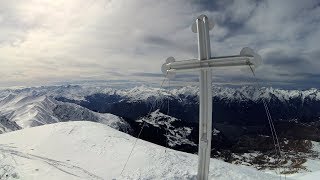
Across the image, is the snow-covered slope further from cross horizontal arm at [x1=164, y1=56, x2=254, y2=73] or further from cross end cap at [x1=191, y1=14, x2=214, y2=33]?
cross end cap at [x1=191, y1=14, x2=214, y2=33]

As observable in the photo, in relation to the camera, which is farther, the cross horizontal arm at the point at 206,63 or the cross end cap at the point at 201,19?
the cross end cap at the point at 201,19

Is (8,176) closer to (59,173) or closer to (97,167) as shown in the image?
(59,173)

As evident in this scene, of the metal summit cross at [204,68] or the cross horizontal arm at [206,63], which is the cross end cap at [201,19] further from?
the cross horizontal arm at [206,63]

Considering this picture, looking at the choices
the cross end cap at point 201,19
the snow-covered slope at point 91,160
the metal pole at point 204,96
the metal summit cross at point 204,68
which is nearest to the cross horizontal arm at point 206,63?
the metal summit cross at point 204,68

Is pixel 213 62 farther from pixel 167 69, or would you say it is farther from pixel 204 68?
pixel 167 69

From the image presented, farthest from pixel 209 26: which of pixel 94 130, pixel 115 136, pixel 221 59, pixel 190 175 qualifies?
pixel 94 130

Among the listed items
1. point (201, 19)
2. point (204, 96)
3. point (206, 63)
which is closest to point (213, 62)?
point (206, 63)

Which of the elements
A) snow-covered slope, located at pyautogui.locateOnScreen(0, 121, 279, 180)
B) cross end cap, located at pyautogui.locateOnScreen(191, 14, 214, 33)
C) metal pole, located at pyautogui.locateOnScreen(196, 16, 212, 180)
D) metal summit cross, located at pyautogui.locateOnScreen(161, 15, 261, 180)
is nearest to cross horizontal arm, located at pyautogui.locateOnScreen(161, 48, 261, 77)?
metal summit cross, located at pyautogui.locateOnScreen(161, 15, 261, 180)
